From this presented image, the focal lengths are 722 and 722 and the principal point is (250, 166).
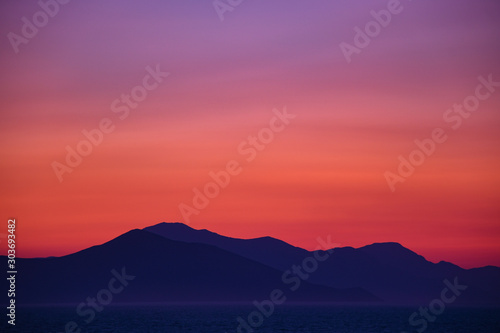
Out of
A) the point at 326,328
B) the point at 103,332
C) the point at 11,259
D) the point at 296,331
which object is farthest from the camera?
the point at 326,328

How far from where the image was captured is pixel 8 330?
115m

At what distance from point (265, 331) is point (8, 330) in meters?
41.0

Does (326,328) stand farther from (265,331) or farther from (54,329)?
(54,329)

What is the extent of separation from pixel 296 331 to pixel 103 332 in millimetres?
31355

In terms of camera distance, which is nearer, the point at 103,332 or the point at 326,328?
the point at 103,332

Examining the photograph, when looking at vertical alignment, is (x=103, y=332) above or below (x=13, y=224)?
below

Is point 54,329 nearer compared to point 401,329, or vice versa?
point 54,329

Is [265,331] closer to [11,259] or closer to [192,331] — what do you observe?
[192,331]

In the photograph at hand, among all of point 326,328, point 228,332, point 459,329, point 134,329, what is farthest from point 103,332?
point 459,329

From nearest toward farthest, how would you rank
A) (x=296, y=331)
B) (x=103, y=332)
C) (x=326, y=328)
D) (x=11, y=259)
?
(x=11, y=259)
(x=103, y=332)
(x=296, y=331)
(x=326, y=328)

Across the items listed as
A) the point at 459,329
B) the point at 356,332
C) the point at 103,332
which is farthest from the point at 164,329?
the point at 459,329

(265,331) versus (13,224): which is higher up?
(13,224)

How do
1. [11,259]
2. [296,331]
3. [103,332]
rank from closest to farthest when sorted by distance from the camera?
[11,259] < [103,332] < [296,331]

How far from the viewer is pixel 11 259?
5766cm
